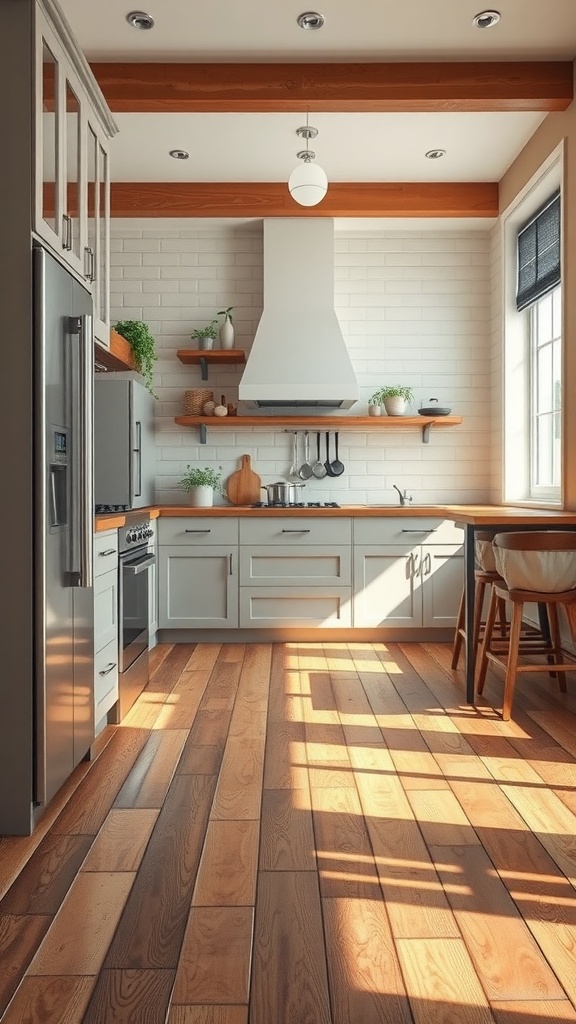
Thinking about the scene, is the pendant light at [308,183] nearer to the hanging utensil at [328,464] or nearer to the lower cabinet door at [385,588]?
the hanging utensil at [328,464]

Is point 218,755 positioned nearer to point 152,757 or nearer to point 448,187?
point 152,757

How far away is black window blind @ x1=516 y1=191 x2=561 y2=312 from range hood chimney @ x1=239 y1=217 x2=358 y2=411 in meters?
1.25

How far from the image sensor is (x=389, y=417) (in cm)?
545

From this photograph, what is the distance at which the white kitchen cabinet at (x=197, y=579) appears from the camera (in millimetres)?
4945

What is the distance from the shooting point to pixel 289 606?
496 centimetres

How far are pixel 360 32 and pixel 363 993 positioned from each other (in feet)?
12.5

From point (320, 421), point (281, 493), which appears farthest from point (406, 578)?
point (320, 421)

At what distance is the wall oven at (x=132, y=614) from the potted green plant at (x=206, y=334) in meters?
1.88

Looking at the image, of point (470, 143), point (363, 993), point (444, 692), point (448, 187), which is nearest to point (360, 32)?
point (470, 143)

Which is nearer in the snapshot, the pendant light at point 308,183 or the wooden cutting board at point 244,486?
the pendant light at point 308,183

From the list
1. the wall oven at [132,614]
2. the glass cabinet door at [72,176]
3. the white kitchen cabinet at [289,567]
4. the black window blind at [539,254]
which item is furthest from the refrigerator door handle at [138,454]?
the black window blind at [539,254]

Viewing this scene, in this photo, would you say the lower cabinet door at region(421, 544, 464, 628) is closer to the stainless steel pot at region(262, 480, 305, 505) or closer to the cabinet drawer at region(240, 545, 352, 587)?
the cabinet drawer at region(240, 545, 352, 587)

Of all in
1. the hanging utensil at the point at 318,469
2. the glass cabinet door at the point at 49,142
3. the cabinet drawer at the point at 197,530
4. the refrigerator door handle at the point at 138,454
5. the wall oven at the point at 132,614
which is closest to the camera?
the glass cabinet door at the point at 49,142

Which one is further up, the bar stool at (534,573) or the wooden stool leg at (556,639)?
the bar stool at (534,573)
